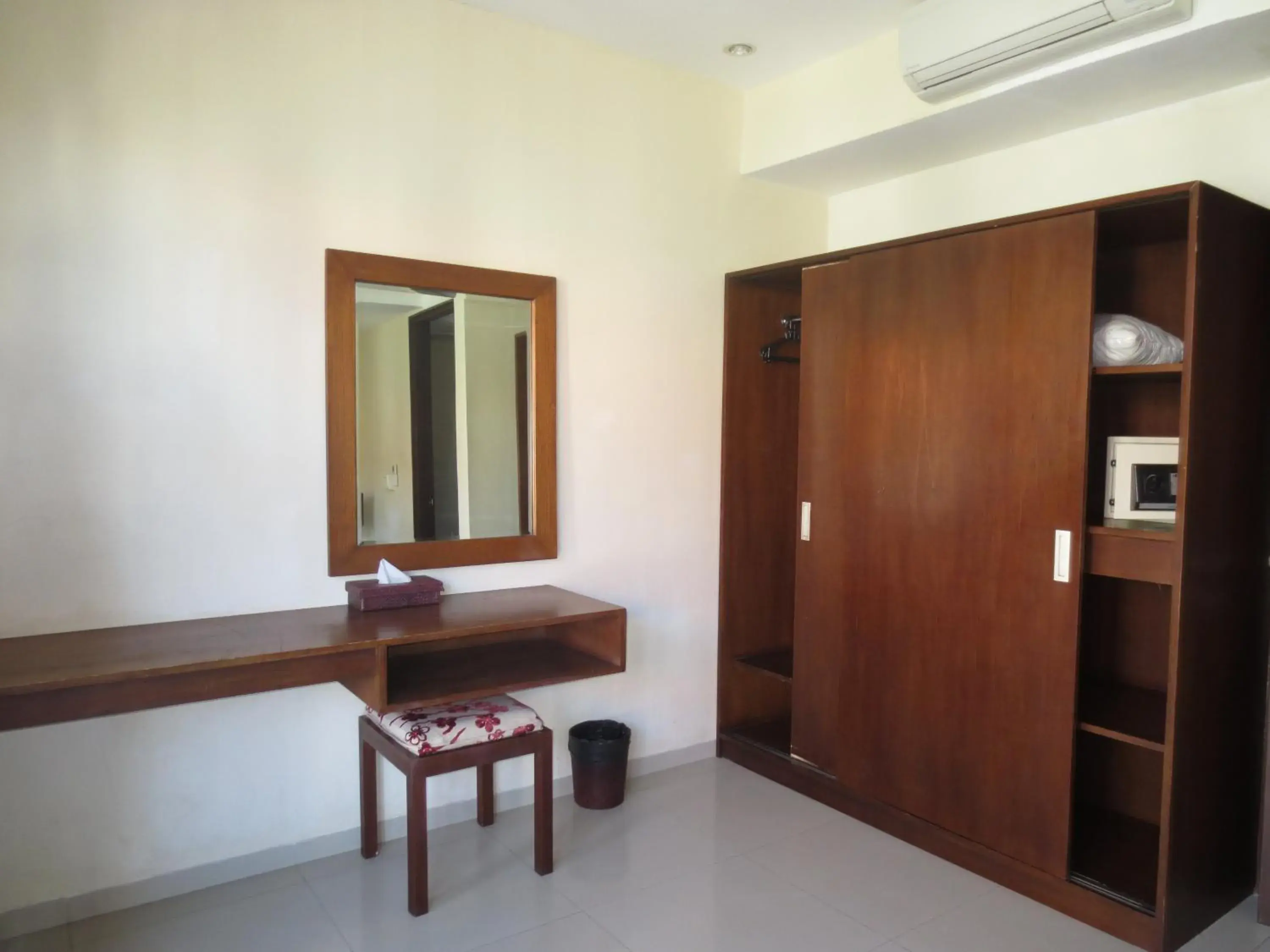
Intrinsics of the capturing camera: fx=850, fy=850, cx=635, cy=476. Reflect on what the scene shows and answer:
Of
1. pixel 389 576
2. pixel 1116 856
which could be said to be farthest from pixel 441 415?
pixel 1116 856

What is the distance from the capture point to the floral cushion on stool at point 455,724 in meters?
2.39

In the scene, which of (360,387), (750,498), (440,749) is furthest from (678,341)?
(440,749)

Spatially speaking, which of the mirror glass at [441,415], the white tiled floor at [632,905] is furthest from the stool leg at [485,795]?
the mirror glass at [441,415]

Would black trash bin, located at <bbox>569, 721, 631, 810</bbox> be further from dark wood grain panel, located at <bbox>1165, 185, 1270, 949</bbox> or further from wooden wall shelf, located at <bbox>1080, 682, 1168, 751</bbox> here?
Result: dark wood grain panel, located at <bbox>1165, 185, 1270, 949</bbox>

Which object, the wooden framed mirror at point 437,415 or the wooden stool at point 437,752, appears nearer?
the wooden stool at point 437,752

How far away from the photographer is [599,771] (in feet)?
9.91

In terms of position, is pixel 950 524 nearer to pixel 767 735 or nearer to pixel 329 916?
pixel 767 735

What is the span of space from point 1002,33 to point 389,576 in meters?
2.41

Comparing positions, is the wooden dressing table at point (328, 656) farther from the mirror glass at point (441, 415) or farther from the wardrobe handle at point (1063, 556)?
the wardrobe handle at point (1063, 556)

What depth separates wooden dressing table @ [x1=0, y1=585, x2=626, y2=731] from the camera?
1902 mm

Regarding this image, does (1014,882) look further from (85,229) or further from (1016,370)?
(85,229)

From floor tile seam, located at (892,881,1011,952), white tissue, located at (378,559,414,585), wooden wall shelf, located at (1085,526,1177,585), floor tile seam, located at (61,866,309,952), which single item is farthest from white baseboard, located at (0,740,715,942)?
wooden wall shelf, located at (1085,526,1177,585)

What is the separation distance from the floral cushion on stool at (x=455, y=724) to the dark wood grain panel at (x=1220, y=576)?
1773 mm

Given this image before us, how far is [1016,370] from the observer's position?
2.48 metres
